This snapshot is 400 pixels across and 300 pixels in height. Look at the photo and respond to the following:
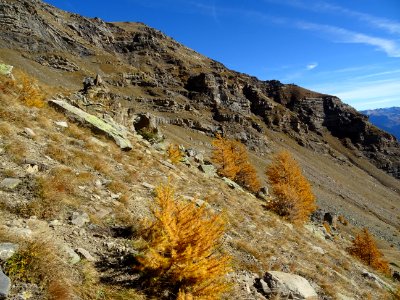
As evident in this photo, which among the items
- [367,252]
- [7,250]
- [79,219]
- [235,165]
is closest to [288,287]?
[79,219]

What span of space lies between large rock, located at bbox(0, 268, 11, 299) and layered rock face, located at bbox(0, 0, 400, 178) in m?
76.0

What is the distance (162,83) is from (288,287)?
149m

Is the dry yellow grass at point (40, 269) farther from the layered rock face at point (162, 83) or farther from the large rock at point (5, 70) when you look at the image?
the layered rock face at point (162, 83)

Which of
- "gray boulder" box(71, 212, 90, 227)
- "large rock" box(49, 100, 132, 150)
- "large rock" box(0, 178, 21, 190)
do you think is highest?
"large rock" box(49, 100, 132, 150)

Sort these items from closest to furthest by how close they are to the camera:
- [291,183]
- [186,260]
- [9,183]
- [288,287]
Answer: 1. [186,260]
2. [9,183]
3. [288,287]
4. [291,183]

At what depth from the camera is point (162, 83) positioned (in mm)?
154375

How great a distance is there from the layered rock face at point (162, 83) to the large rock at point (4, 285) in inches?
2993

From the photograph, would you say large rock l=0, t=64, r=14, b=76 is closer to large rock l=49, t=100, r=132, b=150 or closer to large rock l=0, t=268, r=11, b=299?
large rock l=49, t=100, r=132, b=150

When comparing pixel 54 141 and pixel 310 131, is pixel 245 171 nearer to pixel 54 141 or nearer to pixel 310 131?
pixel 54 141

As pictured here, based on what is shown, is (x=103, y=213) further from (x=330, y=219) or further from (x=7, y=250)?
(x=330, y=219)

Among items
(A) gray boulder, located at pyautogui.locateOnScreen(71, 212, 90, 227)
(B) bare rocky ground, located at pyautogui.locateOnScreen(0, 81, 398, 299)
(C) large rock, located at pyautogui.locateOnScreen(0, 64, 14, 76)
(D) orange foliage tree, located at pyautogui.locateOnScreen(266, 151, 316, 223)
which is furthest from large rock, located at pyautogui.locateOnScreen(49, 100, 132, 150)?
(D) orange foliage tree, located at pyautogui.locateOnScreen(266, 151, 316, 223)

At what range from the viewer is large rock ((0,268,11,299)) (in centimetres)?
533

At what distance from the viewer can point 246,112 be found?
162 metres

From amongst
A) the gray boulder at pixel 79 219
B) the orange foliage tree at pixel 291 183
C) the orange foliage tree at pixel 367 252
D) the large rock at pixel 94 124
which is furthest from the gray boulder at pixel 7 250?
the orange foliage tree at pixel 367 252
